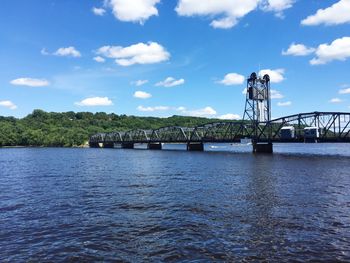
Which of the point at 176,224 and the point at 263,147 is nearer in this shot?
the point at 176,224

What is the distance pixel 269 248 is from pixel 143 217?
1136cm

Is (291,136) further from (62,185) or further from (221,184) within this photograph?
(62,185)

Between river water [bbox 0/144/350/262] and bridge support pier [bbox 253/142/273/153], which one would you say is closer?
river water [bbox 0/144/350/262]

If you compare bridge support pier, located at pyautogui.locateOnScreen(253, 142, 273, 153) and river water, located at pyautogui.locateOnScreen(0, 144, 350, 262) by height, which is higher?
bridge support pier, located at pyautogui.locateOnScreen(253, 142, 273, 153)

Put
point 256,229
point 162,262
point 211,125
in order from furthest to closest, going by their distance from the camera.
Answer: point 211,125, point 256,229, point 162,262

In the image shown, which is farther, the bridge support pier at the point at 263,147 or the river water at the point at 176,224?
the bridge support pier at the point at 263,147

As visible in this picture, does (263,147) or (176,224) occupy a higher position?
(263,147)

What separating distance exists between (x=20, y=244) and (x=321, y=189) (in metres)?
34.9

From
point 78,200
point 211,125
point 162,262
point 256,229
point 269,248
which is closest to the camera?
point 162,262

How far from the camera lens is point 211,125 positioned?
199 metres

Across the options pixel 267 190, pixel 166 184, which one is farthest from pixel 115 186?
pixel 267 190

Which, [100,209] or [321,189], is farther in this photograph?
[321,189]

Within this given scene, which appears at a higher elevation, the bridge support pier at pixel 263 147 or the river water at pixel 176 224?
the bridge support pier at pixel 263 147

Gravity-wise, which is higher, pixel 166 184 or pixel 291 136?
pixel 291 136
